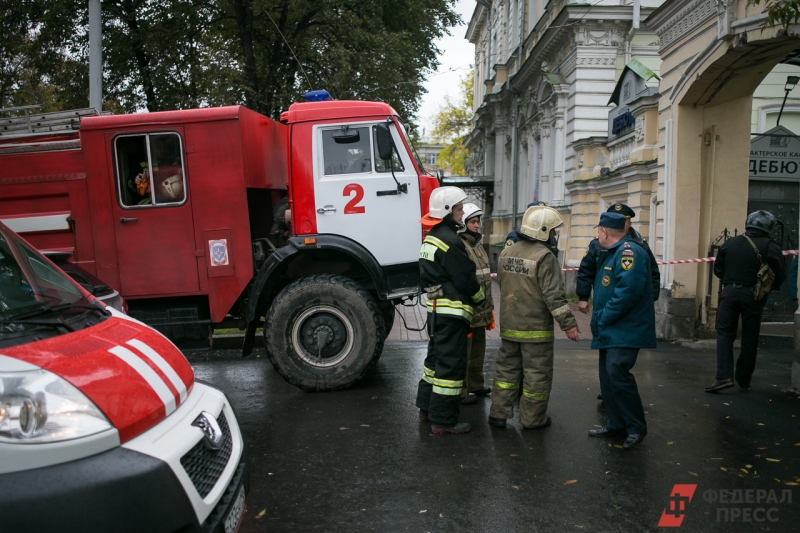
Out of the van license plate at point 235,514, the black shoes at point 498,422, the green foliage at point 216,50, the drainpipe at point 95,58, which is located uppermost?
the green foliage at point 216,50

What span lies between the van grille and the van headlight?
0.34 meters

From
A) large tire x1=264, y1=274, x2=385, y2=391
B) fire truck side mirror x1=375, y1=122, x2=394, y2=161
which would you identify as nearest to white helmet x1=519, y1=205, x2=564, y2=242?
fire truck side mirror x1=375, y1=122, x2=394, y2=161

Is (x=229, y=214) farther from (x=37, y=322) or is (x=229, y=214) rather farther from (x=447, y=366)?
(x=37, y=322)

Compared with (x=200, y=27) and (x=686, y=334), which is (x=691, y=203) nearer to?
(x=686, y=334)

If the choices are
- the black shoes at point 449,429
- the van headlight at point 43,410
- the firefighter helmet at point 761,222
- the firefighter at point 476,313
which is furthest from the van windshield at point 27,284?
the firefighter helmet at point 761,222

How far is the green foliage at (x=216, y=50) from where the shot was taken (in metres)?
15.6

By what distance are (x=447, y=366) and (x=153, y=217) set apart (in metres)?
3.15

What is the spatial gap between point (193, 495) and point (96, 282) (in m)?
4.07

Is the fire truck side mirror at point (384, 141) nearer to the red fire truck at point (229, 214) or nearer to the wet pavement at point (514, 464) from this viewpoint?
the red fire truck at point (229, 214)

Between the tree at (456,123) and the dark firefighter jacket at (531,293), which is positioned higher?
the tree at (456,123)

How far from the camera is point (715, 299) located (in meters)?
9.69

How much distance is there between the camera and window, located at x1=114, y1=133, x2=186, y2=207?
6073 millimetres

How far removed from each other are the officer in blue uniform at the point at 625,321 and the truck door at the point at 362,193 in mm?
2050

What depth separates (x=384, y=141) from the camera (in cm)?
624
